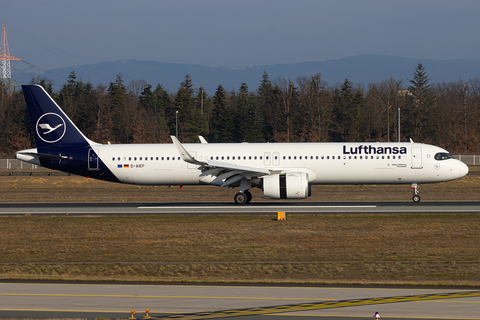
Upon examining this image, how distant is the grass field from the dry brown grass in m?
0.03

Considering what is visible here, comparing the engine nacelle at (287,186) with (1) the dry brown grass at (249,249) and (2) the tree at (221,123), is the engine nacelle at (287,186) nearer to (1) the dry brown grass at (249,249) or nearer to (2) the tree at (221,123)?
(1) the dry brown grass at (249,249)

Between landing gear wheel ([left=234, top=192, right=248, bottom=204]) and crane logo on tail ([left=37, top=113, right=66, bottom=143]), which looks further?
crane logo on tail ([left=37, top=113, right=66, bottom=143])

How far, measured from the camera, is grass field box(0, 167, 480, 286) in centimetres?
1452

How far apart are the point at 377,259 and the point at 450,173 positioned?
1849cm

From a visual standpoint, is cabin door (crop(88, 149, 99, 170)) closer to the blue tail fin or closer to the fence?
the blue tail fin

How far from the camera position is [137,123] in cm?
9806

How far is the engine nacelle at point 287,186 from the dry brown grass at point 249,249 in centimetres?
426

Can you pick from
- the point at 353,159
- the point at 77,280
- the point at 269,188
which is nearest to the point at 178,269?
the point at 77,280

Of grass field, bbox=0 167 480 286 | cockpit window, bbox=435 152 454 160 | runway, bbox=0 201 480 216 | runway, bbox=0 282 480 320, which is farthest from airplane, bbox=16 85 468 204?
runway, bbox=0 282 480 320

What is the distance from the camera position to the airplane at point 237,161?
106 ft

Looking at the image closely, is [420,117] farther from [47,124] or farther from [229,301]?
[229,301]

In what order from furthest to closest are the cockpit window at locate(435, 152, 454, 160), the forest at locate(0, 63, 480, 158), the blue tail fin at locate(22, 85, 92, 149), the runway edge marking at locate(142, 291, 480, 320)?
1. the forest at locate(0, 63, 480, 158)
2. the blue tail fin at locate(22, 85, 92, 149)
3. the cockpit window at locate(435, 152, 454, 160)
4. the runway edge marking at locate(142, 291, 480, 320)

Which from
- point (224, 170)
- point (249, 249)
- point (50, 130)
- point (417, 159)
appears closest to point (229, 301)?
point (249, 249)

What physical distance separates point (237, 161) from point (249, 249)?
49.2 feet
